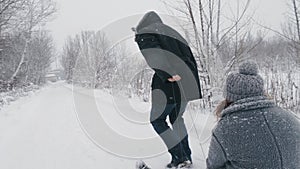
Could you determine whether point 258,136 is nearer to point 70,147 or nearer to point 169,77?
point 169,77

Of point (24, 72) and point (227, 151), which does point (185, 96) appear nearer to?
point (227, 151)

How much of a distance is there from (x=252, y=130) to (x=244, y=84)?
257 mm

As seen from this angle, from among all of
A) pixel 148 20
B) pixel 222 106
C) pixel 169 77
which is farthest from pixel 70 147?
pixel 222 106

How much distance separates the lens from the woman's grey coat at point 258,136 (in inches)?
58.1

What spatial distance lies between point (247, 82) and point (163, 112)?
151cm

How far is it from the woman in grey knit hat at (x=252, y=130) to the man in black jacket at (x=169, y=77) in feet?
4.10

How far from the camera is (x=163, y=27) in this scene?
9.68 ft

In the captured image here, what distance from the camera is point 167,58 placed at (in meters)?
2.87

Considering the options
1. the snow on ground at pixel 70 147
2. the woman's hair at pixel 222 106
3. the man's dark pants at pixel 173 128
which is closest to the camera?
the woman's hair at pixel 222 106

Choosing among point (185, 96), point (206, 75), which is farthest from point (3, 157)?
point (206, 75)

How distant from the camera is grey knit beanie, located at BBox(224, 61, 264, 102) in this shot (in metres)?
1.58

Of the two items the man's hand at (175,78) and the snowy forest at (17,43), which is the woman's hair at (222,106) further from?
the snowy forest at (17,43)

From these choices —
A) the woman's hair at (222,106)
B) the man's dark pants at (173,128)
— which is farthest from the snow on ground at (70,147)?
the woman's hair at (222,106)

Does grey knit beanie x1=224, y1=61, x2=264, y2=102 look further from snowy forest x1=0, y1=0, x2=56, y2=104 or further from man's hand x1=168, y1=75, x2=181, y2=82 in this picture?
snowy forest x1=0, y1=0, x2=56, y2=104
